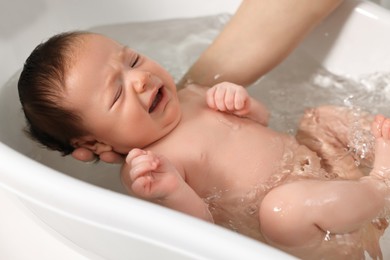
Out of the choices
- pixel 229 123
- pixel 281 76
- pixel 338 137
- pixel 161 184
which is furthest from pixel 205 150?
pixel 281 76

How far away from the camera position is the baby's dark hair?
1038 mm

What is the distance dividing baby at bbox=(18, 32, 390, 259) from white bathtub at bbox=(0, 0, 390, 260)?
0.36 ft

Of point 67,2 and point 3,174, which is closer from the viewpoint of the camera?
point 3,174

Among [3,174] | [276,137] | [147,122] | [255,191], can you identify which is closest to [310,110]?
[276,137]

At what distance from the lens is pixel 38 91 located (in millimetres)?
1043

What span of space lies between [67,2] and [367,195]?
34.7 inches

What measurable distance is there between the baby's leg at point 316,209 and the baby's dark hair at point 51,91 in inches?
14.2

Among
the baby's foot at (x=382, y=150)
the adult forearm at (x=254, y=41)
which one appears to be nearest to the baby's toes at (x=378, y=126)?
the baby's foot at (x=382, y=150)

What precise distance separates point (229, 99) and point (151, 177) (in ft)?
0.87

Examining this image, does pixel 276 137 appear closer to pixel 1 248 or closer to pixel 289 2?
pixel 289 2

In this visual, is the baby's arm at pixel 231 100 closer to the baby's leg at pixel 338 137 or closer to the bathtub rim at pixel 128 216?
the baby's leg at pixel 338 137

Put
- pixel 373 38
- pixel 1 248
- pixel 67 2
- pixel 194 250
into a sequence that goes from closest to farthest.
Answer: pixel 194 250 → pixel 1 248 → pixel 373 38 → pixel 67 2

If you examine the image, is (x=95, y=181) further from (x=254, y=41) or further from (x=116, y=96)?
(x=254, y=41)

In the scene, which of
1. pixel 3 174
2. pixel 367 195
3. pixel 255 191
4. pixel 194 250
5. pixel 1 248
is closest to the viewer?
pixel 194 250
